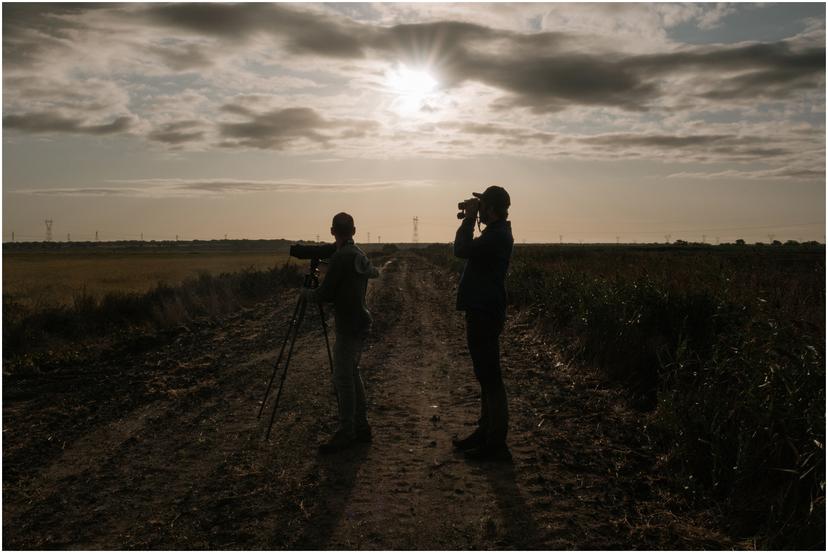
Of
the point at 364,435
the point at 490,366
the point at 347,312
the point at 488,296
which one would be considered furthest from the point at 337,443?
the point at 488,296

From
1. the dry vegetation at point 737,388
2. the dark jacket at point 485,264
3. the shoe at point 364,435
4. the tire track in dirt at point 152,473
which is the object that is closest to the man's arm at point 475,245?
the dark jacket at point 485,264

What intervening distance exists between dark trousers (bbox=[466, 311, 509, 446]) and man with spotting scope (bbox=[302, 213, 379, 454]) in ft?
3.72

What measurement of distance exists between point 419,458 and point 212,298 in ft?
45.9

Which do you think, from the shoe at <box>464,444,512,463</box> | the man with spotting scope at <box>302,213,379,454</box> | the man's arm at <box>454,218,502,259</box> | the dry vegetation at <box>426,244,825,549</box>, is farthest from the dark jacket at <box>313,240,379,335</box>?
the dry vegetation at <box>426,244,825,549</box>

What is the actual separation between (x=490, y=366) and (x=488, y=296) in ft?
2.07

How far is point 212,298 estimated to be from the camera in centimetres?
1853

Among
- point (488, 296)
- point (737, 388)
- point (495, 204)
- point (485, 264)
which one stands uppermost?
point (495, 204)

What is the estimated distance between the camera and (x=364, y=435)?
249 inches

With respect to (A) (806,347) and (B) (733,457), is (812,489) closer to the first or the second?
(B) (733,457)

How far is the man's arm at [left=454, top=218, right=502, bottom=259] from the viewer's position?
5668 mm

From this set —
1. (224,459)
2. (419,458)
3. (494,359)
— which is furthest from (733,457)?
(224,459)

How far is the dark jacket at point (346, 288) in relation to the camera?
6.18 meters

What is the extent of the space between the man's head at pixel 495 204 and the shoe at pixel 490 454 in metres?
2.01

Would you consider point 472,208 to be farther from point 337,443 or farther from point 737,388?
point 737,388
